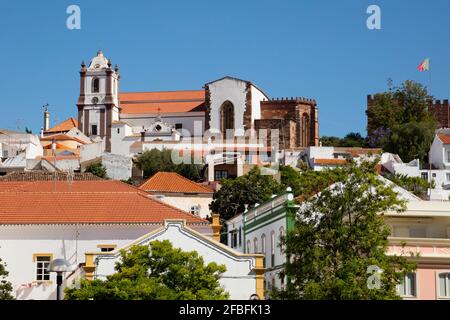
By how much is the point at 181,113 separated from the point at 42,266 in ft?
293

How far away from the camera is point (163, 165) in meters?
91.2

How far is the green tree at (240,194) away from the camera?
205 feet

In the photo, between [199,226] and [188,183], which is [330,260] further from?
[188,183]

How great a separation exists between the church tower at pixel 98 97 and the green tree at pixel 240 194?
56687mm

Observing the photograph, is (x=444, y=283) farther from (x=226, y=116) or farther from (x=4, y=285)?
(x=226, y=116)

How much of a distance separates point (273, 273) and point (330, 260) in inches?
439

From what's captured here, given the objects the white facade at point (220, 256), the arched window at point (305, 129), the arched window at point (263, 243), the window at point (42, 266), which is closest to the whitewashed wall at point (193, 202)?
the arched window at point (263, 243)

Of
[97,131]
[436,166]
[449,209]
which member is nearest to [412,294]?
[449,209]

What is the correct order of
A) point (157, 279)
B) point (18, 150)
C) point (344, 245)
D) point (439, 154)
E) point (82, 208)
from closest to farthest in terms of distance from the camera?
point (344, 245) < point (157, 279) < point (82, 208) < point (439, 154) < point (18, 150)

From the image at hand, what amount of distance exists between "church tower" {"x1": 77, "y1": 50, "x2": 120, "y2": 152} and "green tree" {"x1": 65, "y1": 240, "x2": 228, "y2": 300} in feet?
305

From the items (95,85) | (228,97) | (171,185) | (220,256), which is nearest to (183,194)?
(171,185)

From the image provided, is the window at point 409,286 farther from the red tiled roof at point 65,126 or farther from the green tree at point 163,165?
the red tiled roof at point 65,126

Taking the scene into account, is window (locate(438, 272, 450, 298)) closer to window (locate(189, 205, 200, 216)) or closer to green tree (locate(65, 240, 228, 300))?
green tree (locate(65, 240, 228, 300))

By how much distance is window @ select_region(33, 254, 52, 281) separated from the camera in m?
35.1
